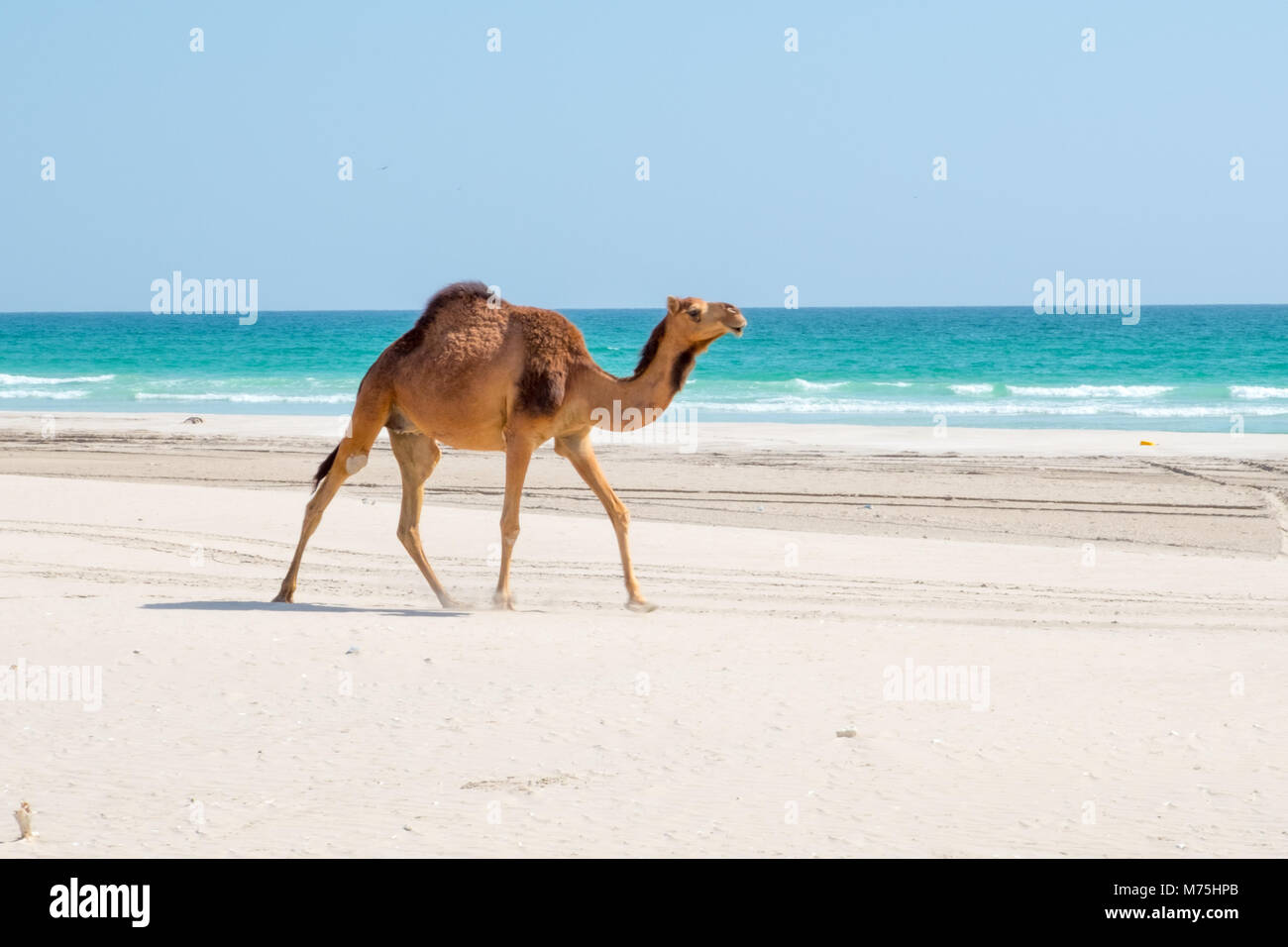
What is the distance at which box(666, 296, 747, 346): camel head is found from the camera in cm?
912

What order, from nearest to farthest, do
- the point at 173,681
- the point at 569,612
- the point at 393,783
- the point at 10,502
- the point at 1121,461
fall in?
the point at 393,783, the point at 173,681, the point at 569,612, the point at 10,502, the point at 1121,461

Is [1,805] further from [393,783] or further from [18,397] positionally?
[18,397]

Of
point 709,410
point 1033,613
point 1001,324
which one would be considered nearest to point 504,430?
point 1033,613

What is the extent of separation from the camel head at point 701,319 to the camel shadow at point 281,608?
95.9 inches

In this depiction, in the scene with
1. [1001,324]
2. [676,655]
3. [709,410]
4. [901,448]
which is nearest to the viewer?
[676,655]

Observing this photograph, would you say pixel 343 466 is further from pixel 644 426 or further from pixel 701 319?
pixel 701 319

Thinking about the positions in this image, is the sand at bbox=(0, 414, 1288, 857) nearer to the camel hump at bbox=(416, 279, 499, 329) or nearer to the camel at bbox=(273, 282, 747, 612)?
the camel at bbox=(273, 282, 747, 612)

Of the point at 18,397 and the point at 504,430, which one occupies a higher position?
the point at 504,430

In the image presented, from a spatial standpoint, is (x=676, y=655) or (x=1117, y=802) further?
(x=676, y=655)

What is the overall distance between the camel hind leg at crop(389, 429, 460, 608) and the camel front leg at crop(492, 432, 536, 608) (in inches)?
28.0

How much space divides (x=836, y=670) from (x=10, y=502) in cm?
1062

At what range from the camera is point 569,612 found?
9703mm

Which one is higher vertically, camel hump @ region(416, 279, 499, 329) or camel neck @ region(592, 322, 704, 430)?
camel hump @ region(416, 279, 499, 329)

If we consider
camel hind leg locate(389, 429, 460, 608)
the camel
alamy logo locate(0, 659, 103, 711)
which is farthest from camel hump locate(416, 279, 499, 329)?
alamy logo locate(0, 659, 103, 711)
